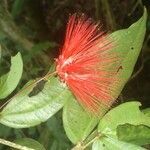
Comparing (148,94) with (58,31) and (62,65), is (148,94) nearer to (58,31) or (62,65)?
(58,31)

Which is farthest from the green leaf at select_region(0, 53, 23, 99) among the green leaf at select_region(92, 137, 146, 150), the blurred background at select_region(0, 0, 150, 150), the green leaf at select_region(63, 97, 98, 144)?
the blurred background at select_region(0, 0, 150, 150)

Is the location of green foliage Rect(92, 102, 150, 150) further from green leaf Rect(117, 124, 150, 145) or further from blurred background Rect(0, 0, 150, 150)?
blurred background Rect(0, 0, 150, 150)

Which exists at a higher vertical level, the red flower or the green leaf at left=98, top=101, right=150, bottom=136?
the red flower

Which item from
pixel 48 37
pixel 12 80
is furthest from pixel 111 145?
pixel 48 37

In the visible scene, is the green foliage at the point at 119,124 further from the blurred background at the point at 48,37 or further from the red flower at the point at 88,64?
the blurred background at the point at 48,37

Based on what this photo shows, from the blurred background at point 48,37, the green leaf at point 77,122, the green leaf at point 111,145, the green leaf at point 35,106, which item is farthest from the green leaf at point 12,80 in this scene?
the blurred background at point 48,37

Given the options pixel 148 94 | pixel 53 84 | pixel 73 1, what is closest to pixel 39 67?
pixel 148 94

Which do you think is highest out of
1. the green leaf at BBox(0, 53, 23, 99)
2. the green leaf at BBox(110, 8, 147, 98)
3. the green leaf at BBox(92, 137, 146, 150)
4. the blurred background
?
the green leaf at BBox(0, 53, 23, 99)
